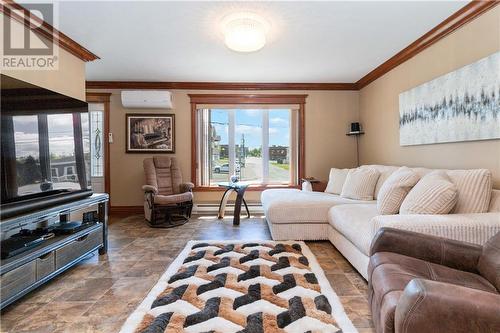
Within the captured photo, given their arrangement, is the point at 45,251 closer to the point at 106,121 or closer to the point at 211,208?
the point at 211,208

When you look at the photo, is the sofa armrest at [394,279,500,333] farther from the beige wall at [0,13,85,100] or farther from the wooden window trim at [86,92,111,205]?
the wooden window trim at [86,92,111,205]

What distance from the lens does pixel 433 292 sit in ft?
3.15

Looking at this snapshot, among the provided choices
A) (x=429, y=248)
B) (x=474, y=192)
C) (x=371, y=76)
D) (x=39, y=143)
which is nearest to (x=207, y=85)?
(x=371, y=76)

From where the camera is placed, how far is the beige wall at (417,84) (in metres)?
2.22

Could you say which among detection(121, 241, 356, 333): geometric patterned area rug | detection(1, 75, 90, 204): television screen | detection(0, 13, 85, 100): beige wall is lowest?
detection(121, 241, 356, 333): geometric patterned area rug

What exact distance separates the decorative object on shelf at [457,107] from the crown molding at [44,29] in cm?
402

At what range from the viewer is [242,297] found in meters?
1.84

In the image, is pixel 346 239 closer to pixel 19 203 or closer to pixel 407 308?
pixel 407 308

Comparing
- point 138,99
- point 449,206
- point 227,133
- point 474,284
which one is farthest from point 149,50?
point 474,284

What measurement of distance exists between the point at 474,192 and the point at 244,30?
93.5 inches

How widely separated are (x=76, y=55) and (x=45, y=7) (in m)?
0.87

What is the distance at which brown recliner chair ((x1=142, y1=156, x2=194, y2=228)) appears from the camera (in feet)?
13.0

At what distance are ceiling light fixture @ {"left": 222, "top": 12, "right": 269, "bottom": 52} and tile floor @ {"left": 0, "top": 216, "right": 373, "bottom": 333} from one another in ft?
7.39

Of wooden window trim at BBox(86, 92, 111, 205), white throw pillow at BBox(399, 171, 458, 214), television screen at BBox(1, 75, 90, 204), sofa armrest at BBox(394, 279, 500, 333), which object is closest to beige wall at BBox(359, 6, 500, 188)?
white throw pillow at BBox(399, 171, 458, 214)
